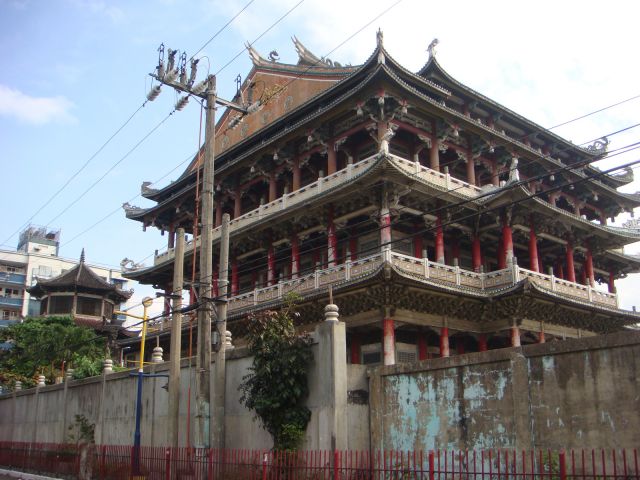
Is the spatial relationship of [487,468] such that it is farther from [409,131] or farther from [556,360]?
[409,131]

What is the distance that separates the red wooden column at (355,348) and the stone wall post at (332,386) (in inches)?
538

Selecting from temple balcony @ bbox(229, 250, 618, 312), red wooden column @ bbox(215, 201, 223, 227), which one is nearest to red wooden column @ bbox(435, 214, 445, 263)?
temple balcony @ bbox(229, 250, 618, 312)

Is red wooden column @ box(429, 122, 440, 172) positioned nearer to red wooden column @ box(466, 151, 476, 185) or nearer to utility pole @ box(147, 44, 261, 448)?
red wooden column @ box(466, 151, 476, 185)

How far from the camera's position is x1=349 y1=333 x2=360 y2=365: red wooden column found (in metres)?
28.5

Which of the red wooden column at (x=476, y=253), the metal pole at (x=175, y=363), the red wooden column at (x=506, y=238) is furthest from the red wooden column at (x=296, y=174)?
the metal pole at (x=175, y=363)

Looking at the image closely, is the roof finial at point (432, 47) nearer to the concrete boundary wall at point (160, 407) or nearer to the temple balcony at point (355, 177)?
the temple balcony at point (355, 177)

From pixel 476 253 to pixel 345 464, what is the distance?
18.2 metres

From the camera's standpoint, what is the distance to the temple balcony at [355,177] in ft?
86.7

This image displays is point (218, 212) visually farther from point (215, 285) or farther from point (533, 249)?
point (533, 249)

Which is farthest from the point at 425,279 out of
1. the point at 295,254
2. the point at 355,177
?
the point at 295,254

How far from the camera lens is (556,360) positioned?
1180 cm

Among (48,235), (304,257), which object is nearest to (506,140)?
(304,257)

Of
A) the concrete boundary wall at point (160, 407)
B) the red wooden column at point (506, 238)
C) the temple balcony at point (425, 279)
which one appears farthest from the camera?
the red wooden column at point (506, 238)

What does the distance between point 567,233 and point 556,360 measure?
2254cm
